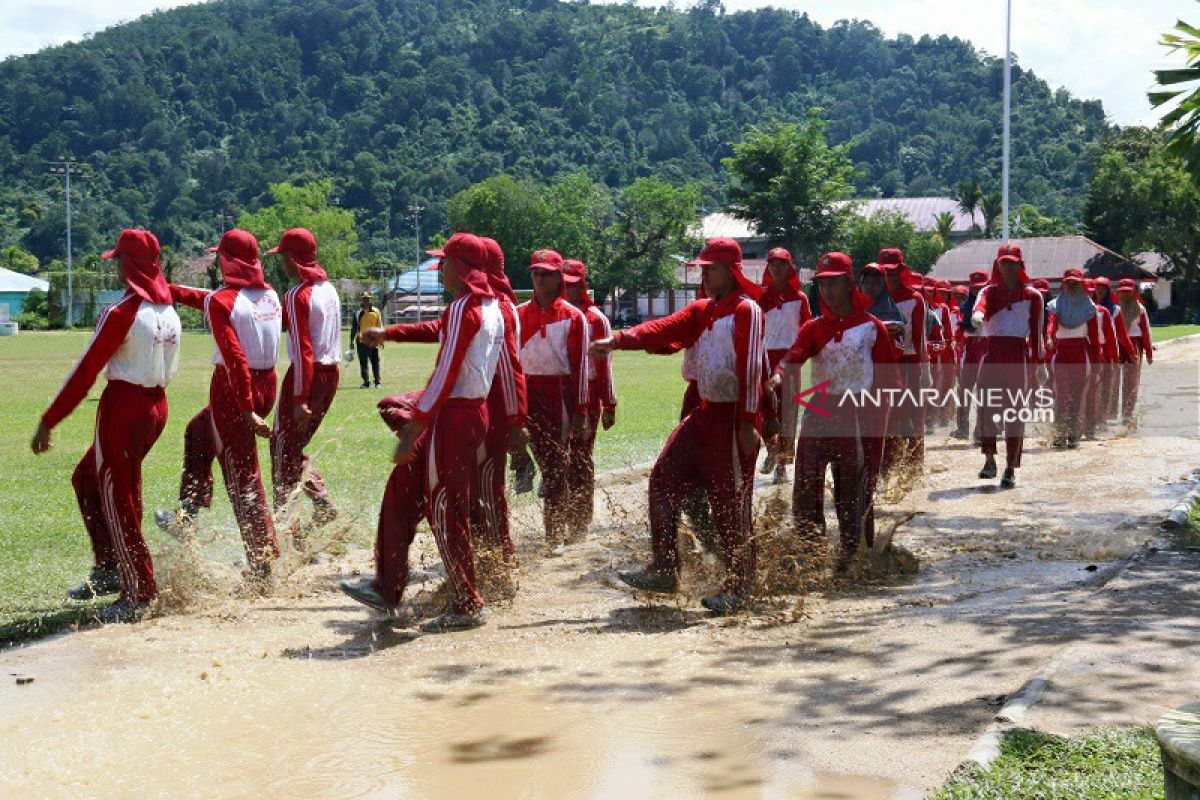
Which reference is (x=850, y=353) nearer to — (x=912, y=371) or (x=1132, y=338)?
(x=912, y=371)

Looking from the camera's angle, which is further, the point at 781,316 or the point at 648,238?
the point at 648,238

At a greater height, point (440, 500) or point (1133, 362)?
point (1133, 362)

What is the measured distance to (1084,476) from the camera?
14258mm

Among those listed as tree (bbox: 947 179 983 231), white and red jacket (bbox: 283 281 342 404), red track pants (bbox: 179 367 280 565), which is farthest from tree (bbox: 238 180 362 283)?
red track pants (bbox: 179 367 280 565)

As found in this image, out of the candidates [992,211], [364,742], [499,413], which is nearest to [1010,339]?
[499,413]

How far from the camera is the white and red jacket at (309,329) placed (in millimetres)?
9188

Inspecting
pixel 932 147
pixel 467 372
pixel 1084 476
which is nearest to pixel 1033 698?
pixel 467 372

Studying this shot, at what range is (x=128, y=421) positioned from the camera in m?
7.77

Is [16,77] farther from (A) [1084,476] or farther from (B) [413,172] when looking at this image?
(A) [1084,476]

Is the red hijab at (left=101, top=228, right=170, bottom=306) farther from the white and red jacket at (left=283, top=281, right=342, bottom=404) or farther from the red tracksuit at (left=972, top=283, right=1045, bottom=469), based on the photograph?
the red tracksuit at (left=972, top=283, right=1045, bottom=469)

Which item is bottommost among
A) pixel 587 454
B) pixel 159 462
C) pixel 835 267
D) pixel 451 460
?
pixel 159 462

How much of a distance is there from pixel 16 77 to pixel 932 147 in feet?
415

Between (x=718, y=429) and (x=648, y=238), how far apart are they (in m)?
76.5

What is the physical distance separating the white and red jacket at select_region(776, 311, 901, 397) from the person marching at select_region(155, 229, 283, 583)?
3.26 metres
